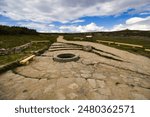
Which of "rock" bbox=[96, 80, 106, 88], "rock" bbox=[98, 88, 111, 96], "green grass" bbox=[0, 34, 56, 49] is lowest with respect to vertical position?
"rock" bbox=[98, 88, 111, 96]

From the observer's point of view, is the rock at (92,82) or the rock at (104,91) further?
the rock at (92,82)

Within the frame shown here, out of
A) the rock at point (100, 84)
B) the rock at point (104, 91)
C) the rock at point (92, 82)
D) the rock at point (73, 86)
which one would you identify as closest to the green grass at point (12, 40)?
the rock at point (73, 86)

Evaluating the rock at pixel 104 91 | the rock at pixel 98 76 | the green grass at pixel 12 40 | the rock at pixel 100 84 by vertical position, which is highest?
the green grass at pixel 12 40

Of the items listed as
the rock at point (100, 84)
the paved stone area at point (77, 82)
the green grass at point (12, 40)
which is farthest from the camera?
the green grass at point (12, 40)

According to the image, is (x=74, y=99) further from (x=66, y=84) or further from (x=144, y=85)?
(x=144, y=85)

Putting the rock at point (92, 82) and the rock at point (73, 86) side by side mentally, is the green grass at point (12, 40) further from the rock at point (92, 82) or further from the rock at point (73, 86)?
the rock at point (92, 82)

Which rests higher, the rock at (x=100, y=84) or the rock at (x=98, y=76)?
the rock at (x=98, y=76)

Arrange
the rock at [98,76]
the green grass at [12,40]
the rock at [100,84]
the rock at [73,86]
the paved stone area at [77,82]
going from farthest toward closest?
the green grass at [12,40] → the rock at [98,76] → the rock at [100,84] → the rock at [73,86] → the paved stone area at [77,82]

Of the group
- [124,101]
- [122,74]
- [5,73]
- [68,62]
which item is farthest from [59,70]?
[124,101]

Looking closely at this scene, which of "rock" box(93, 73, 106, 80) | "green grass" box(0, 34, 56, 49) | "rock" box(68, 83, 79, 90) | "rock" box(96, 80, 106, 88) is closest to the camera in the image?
"rock" box(68, 83, 79, 90)

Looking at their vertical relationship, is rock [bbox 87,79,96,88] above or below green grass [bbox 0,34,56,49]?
below

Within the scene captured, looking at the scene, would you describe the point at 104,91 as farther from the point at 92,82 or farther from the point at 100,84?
the point at 92,82

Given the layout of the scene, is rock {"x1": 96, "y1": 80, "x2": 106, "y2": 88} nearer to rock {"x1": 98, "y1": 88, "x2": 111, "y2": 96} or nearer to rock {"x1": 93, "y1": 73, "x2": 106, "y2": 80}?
rock {"x1": 98, "y1": 88, "x2": 111, "y2": 96}

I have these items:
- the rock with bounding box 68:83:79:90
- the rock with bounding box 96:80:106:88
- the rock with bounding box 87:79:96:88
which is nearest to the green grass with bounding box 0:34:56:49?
the rock with bounding box 68:83:79:90
